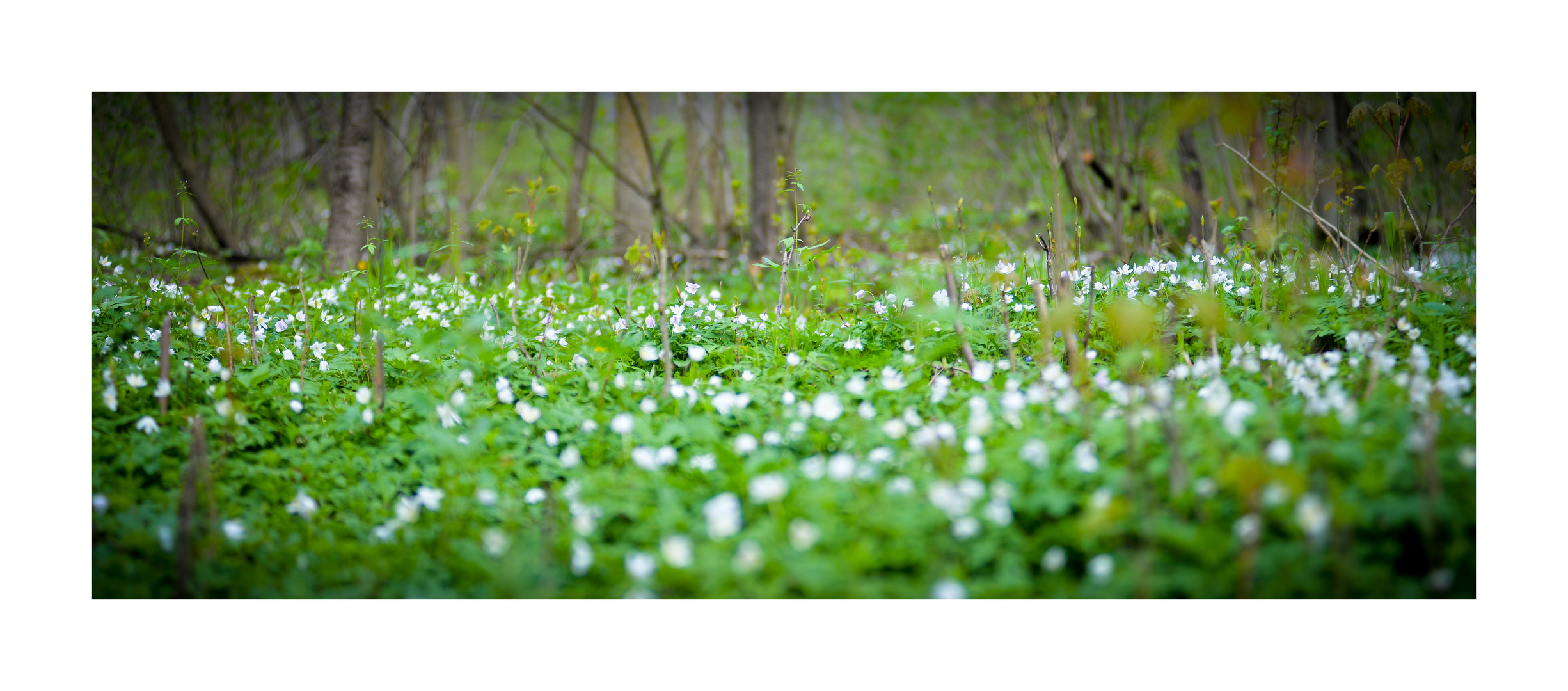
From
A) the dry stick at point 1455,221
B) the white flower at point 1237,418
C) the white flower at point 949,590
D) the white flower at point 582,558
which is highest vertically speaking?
the dry stick at point 1455,221

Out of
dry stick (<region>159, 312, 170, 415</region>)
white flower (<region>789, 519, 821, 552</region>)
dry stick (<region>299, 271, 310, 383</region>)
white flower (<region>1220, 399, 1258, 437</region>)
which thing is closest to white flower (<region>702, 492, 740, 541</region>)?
white flower (<region>789, 519, 821, 552</region>)

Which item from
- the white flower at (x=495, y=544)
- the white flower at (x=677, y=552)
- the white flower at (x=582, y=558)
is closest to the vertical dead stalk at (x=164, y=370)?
the white flower at (x=495, y=544)

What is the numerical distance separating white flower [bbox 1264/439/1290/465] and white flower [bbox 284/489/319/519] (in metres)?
1.97

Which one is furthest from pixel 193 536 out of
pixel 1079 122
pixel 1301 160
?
pixel 1079 122

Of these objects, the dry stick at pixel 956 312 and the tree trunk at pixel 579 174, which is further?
the tree trunk at pixel 579 174

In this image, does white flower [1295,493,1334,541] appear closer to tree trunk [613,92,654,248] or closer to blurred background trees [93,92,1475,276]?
blurred background trees [93,92,1475,276]

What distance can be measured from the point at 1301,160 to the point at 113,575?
3.91 metres

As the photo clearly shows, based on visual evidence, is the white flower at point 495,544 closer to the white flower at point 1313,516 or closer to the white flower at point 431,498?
the white flower at point 431,498

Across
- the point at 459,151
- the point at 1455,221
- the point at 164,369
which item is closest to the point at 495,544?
the point at 164,369

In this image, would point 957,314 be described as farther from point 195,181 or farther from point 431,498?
point 195,181

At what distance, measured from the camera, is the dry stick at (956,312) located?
2.35m

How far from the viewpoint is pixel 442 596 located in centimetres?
166

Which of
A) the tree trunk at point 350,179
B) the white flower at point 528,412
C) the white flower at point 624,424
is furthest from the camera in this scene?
the tree trunk at point 350,179

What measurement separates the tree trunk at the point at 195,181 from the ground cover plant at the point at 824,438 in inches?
71.8
